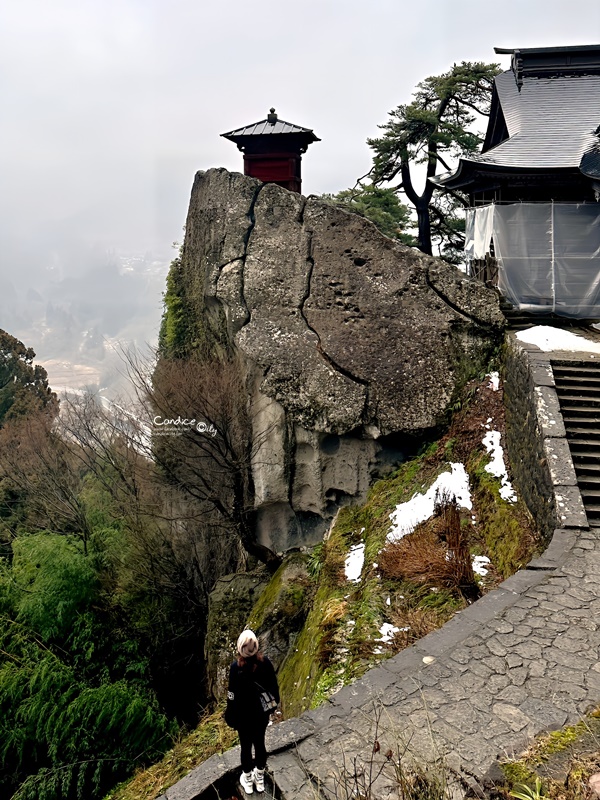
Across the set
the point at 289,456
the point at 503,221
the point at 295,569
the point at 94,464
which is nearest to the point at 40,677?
the point at 295,569

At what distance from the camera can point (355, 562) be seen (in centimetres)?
875

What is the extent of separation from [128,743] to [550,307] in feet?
34.5

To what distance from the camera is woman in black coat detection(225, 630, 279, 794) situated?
12.5 feet

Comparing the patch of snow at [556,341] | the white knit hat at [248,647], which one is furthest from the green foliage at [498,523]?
the white knit hat at [248,647]

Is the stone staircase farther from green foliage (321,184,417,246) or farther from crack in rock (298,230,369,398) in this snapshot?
green foliage (321,184,417,246)

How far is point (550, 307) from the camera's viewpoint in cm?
1138

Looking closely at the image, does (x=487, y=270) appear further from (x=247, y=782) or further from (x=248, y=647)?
(x=247, y=782)

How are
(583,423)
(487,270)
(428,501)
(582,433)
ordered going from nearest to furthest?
(582,433), (583,423), (428,501), (487,270)

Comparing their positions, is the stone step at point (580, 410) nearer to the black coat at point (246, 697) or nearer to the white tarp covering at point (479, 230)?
the white tarp covering at point (479, 230)

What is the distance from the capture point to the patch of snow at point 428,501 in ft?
28.0

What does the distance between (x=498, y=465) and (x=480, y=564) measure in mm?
1981

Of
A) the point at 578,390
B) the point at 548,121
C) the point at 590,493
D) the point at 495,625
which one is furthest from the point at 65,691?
the point at 548,121

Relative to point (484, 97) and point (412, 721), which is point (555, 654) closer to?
point (412, 721)

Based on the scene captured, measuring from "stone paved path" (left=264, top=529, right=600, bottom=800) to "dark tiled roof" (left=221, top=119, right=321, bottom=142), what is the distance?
1250cm
